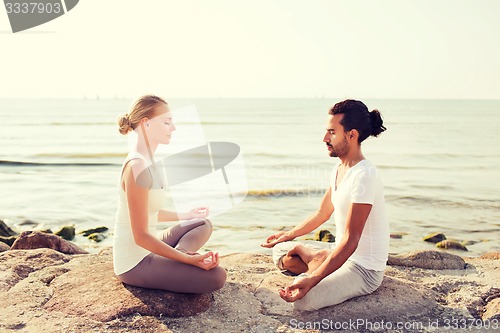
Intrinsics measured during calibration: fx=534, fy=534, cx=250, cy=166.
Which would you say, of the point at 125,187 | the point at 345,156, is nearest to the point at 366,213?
the point at 345,156

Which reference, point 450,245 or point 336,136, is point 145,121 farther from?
point 450,245

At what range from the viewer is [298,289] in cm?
399

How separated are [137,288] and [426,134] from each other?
103 ft

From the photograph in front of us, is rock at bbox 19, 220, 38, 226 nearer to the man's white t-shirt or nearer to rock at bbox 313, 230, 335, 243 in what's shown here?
rock at bbox 313, 230, 335, 243

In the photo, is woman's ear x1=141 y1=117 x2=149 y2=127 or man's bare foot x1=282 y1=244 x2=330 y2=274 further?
man's bare foot x1=282 y1=244 x2=330 y2=274

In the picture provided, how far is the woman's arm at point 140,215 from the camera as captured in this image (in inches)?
151

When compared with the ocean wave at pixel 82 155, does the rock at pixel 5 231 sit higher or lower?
higher

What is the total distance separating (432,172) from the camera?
17.4 metres

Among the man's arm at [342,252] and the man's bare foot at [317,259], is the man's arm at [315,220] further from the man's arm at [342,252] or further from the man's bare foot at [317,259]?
the man's arm at [342,252]

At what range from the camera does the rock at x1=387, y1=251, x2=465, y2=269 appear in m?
5.61

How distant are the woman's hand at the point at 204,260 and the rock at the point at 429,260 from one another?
8.22 feet

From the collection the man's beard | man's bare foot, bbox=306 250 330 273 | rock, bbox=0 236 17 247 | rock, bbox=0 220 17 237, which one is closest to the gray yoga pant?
man's bare foot, bbox=306 250 330 273

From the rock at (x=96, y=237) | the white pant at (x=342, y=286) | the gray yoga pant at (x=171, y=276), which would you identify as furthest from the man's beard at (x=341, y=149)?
the rock at (x=96, y=237)

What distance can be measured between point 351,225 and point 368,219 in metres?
0.30
